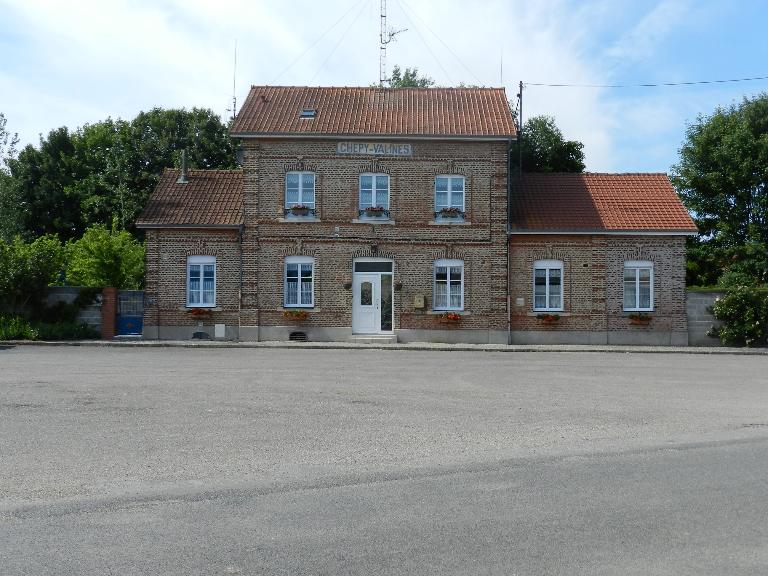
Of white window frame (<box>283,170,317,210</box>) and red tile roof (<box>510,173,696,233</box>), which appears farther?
red tile roof (<box>510,173,696,233</box>)

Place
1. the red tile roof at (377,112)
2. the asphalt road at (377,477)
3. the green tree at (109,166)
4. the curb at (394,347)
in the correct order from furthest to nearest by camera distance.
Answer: the green tree at (109,166) < the red tile roof at (377,112) < the curb at (394,347) < the asphalt road at (377,477)

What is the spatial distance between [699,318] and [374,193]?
41.1 feet

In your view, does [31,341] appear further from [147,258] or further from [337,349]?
[337,349]

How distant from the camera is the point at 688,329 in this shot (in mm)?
30094

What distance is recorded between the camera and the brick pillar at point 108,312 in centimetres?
2981

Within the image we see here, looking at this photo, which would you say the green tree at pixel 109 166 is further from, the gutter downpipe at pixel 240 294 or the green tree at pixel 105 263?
the gutter downpipe at pixel 240 294

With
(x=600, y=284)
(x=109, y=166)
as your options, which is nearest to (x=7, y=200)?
(x=109, y=166)

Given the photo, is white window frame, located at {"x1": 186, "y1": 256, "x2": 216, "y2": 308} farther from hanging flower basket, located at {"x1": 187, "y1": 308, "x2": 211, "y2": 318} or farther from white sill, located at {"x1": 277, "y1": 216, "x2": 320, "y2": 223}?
white sill, located at {"x1": 277, "y1": 216, "x2": 320, "y2": 223}

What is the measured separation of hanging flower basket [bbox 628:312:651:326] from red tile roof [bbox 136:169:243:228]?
14.3 meters

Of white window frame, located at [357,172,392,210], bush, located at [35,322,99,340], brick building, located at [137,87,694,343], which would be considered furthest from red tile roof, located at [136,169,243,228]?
white window frame, located at [357,172,392,210]

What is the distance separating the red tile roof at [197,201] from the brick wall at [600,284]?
10438 mm

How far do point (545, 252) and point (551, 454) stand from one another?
21288mm

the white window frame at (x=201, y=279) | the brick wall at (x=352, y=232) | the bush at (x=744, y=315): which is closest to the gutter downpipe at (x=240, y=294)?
the brick wall at (x=352, y=232)

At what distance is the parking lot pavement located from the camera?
845cm
